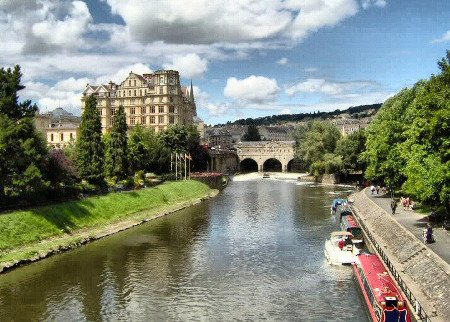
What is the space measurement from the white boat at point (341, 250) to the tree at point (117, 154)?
43.5 m

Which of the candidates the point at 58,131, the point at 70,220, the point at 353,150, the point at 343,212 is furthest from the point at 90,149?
the point at 58,131

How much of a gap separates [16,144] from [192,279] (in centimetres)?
2461

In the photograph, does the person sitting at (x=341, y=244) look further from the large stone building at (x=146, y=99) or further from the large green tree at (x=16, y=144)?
the large stone building at (x=146, y=99)

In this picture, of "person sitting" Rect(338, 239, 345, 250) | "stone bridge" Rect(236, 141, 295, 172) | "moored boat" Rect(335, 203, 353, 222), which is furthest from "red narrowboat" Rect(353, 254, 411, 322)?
"stone bridge" Rect(236, 141, 295, 172)

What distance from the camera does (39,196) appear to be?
57.7 metres

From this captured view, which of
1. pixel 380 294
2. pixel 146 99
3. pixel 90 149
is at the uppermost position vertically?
pixel 146 99

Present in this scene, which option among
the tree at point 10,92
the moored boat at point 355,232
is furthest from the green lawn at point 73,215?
A: the moored boat at point 355,232

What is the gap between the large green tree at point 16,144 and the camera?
168 ft

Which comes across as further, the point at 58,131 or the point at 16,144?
the point at 58,131

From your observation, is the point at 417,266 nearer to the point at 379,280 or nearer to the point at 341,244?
the point at 379,280

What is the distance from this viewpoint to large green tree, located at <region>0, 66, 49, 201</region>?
51344mm

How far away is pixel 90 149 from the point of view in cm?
7206

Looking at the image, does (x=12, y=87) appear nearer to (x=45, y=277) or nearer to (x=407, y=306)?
(x=45, y=277)

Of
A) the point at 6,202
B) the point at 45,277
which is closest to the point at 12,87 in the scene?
the point at 6,202
